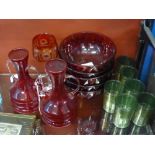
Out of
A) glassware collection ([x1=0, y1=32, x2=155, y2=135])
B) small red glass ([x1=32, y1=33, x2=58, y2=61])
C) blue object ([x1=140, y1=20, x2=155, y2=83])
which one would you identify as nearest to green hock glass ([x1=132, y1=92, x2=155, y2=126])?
glassware collection ([x1=0, y1=32, x2=155, y2=135])

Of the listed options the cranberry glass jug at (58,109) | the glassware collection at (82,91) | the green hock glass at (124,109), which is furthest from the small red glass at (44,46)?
the green hock glass at (124,109)

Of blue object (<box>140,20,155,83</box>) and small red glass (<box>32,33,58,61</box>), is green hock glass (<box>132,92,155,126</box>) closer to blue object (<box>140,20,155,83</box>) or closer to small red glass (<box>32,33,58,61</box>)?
blue object (<box>140,20,155,83</box>)

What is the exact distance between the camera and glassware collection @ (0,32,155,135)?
65cm

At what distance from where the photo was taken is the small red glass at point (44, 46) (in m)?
0.75

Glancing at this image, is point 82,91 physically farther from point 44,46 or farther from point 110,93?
point 44,46

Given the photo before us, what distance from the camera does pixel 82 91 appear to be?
2.30 ft

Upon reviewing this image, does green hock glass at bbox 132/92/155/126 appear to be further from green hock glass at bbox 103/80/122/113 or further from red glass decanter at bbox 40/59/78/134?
red glass decanter at bbox 40/59/78/134

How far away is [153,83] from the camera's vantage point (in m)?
0.71

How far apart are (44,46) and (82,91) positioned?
0.18m

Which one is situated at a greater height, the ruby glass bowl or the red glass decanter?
the ruby glass bowl
